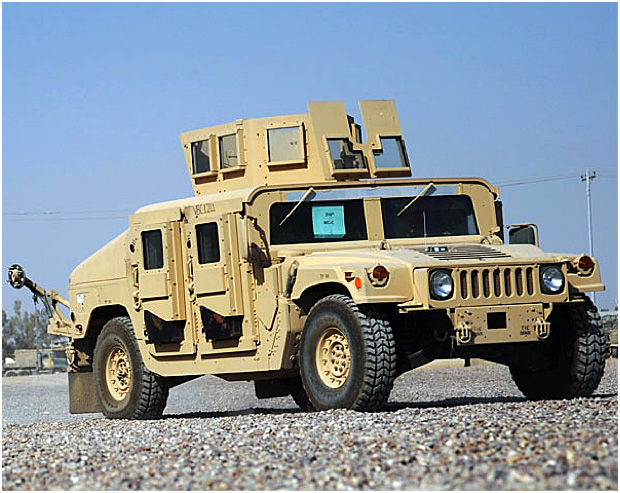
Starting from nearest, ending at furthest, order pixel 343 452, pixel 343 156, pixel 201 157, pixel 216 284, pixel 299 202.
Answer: pixel 343 452
pixel 299 202
pixel 216 284
pixel 343 156
pixel 201 157

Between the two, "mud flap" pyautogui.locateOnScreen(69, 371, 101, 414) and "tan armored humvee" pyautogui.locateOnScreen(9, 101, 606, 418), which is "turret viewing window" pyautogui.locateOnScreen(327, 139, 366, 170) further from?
"mud flap" pyautogui.locateOnScreen(69, 371, 101, 414)

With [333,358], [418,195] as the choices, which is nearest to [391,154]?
[418,195]

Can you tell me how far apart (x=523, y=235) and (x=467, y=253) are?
1900 millimetres

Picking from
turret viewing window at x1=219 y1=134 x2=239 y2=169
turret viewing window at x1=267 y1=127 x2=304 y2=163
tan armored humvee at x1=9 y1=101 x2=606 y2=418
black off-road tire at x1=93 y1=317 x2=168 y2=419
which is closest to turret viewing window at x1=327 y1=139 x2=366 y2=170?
tan armored humvee at x1=9 y1=101 x2=606 y2=418

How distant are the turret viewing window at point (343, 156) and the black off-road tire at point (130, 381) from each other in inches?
119

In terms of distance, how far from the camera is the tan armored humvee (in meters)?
11.8

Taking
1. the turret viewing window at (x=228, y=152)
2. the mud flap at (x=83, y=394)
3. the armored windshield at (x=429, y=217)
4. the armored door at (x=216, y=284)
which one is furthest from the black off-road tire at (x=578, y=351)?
the mud flap at (x=83, y=394)

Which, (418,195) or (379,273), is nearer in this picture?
(379,273)

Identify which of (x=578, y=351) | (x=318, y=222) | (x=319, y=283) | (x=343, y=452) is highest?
(x=318, y=222)

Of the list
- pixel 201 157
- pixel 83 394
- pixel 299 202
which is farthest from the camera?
pixel 83 394

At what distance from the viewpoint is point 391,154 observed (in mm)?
14625

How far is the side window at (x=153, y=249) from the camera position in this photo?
47.5ft

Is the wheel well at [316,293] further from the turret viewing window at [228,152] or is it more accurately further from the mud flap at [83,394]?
the mud flap at [83,394]

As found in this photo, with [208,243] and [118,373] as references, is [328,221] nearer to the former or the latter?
[208,243]
